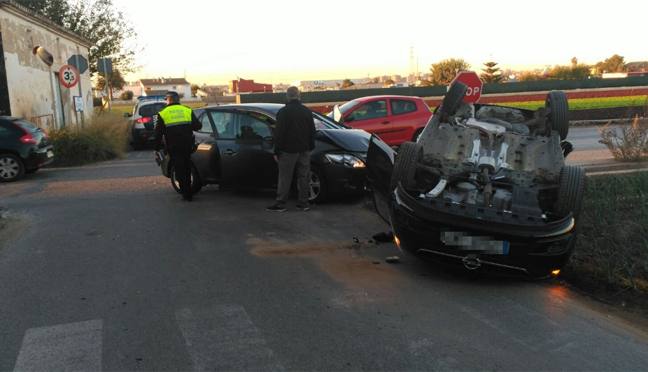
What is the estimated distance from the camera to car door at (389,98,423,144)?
46.6 ft

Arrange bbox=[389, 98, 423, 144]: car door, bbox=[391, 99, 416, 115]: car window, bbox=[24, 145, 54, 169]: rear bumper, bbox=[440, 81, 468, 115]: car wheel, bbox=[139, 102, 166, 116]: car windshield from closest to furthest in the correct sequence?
bbox=[440, 81, 468, 115]: car wheel, bbox=[24, 145, 54, 169]: rear bumper, bbox=[389, 98, 423, 144]: car door, bbox=[391, 99, 416, 115]: car window, bbox=[139, 102, 166, 116]: car windshield

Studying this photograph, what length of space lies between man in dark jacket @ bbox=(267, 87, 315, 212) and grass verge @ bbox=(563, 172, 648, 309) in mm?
3813

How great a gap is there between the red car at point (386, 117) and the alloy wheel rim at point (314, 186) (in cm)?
532

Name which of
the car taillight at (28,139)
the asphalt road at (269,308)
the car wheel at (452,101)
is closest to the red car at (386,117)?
the asphalt road at (269,308)

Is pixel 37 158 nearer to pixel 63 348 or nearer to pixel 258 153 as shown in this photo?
pixel 258 153

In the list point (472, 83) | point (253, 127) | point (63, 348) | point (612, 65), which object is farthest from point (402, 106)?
point (612, 65)

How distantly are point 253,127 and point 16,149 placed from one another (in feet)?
21.3

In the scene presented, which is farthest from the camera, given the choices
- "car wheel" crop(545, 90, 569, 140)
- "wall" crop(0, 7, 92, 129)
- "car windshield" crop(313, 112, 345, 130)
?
"wall" crop(0, 7, 92, 129)

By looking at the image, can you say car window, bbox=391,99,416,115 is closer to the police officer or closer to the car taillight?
the police officer

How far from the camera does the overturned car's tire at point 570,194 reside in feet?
16.2

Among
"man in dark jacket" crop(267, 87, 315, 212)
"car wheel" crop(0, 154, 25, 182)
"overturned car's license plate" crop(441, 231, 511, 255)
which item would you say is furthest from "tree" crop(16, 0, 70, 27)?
"overturned car's license plate" crop(441, 231, 511, 255)

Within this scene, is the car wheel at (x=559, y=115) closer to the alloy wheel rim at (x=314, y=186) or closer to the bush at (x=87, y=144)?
the alloy wheel rim at (x=314, y=186)

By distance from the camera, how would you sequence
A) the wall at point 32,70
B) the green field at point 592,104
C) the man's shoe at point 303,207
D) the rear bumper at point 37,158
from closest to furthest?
1. the man's shoe at point 303,207
2. the rear bumper at point 37,158
3. the wall at point 32,70
4. the green field at point 592,104

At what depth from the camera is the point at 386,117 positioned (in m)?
14.2
